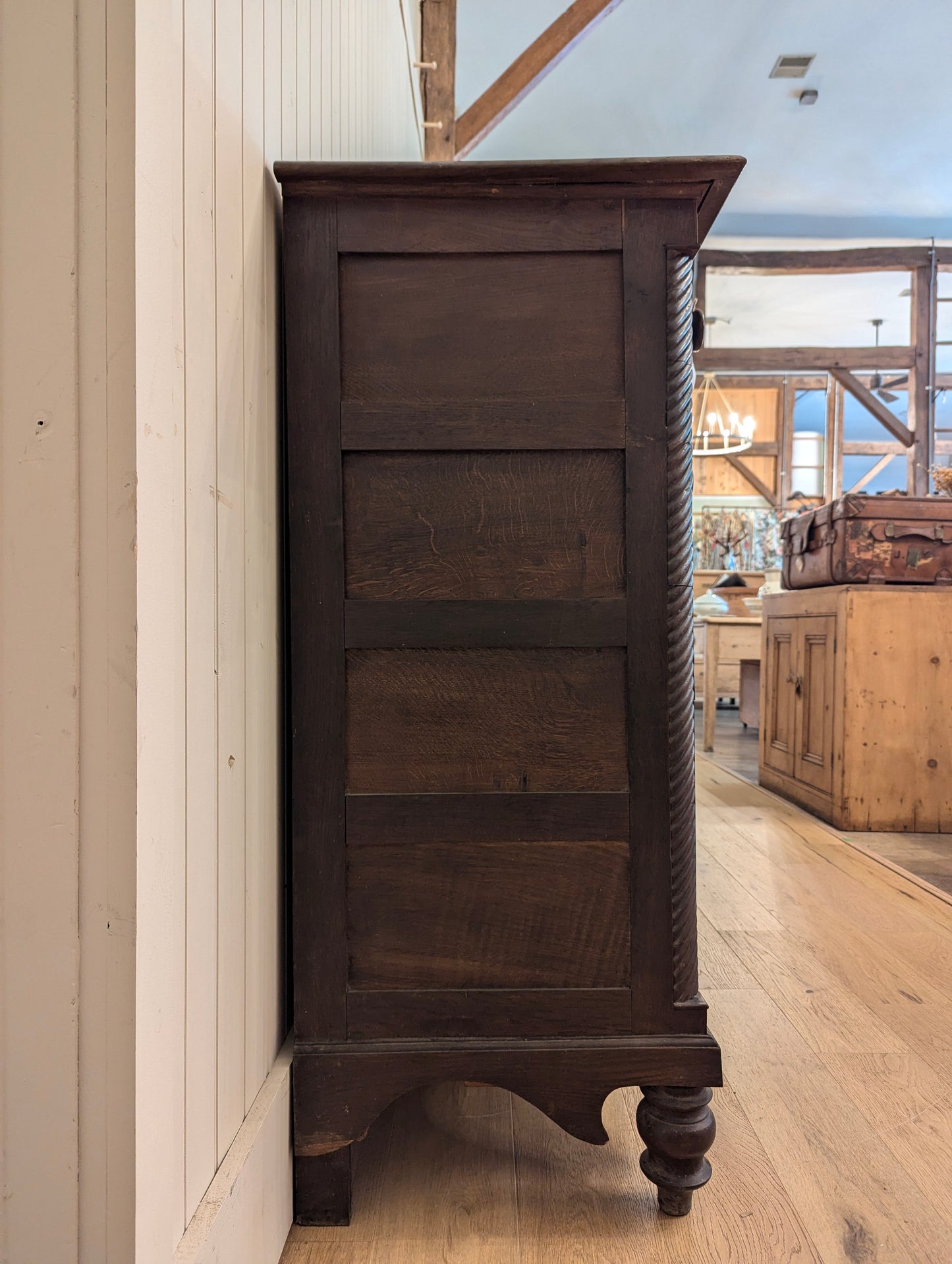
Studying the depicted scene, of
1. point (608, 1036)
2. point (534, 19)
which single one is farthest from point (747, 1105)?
point (534, 19)

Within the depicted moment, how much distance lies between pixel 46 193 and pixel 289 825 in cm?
70

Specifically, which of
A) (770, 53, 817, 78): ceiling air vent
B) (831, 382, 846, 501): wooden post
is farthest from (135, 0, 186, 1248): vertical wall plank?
(831, 382, 846, 501): wooden post

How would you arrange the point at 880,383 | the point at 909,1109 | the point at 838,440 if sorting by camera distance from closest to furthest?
the point at 909,1109, the point at 880,383, the point at 838,440

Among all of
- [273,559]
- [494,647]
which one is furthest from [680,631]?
[273,559]

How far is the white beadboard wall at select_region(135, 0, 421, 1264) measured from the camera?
616mm

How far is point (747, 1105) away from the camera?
123 cm

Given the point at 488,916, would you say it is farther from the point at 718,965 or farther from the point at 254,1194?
the point at 718,965

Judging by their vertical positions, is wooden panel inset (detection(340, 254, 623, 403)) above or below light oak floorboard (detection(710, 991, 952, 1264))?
above

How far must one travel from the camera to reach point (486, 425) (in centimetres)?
98

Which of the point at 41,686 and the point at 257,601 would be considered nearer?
the point at 41,686

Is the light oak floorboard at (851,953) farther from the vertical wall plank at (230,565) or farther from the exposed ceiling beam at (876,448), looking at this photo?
the exposed ceiling beam at (876,448)

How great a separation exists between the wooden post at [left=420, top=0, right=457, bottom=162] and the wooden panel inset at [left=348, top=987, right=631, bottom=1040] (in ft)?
10.4

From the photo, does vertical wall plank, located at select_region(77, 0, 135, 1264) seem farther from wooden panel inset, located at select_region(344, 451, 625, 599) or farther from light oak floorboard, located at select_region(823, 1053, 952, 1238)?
light oak floorboard, located at select_region(823, 1053, 952, 1238)

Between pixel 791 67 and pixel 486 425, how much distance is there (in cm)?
557
